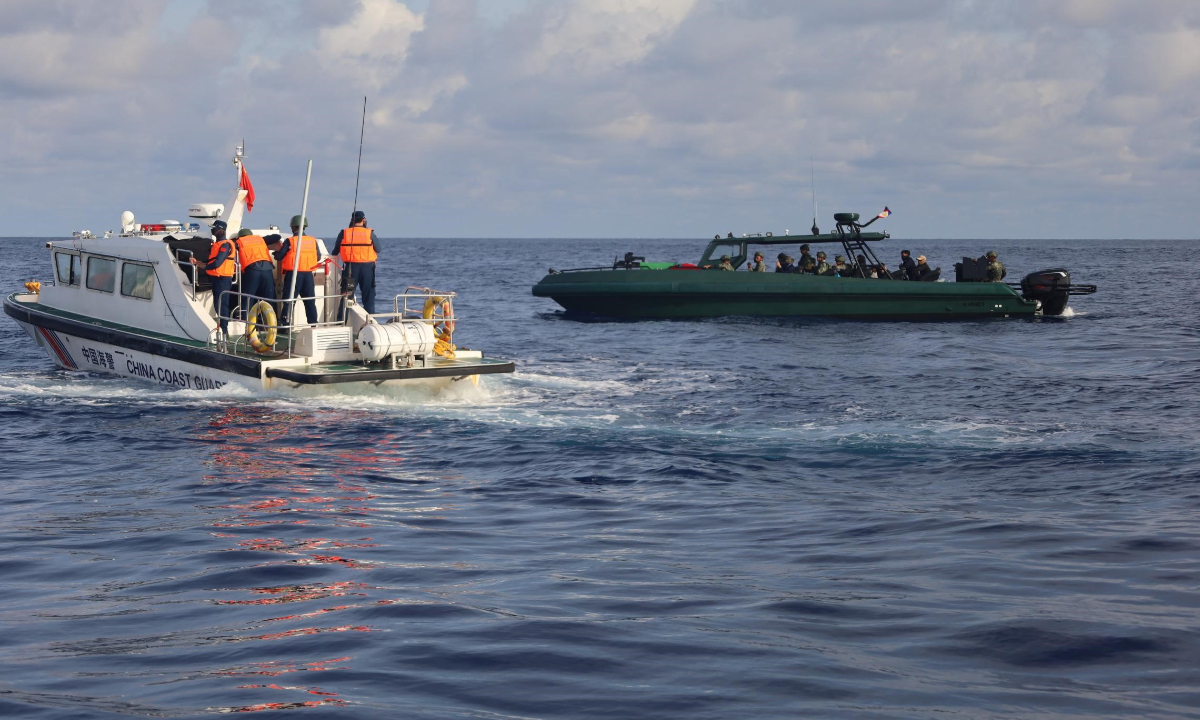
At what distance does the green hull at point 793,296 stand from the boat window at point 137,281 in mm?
14707

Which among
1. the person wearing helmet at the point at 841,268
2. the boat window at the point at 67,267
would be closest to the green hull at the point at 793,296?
the person wearing helmet at the point at 841,268

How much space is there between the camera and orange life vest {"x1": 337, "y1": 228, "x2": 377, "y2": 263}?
50.6 feet

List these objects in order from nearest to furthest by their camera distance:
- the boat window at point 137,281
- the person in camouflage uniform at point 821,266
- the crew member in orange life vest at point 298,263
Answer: the crew member in orange life vest at point 298,263
the boat window at point 137,281
the person in camouflage uniform at point 821,266

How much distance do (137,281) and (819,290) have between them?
1662 centimetres

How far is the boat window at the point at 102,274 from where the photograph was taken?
1655cm

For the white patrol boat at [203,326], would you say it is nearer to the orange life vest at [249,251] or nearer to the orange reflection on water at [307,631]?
the orange life vest at [249,251]

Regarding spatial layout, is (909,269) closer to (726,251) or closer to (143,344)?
(726,251)

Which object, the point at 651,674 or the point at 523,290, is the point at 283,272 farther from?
the point at 523,290

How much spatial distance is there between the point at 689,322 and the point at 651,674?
22891 millimetres

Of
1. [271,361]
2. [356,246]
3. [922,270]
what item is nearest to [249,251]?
[356,246]

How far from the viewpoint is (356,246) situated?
15.5 metres

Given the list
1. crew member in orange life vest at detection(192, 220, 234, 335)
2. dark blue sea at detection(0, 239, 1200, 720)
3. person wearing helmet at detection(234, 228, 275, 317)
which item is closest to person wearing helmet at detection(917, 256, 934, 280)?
dark blue sea at detection(0, 239, 1200, 720)

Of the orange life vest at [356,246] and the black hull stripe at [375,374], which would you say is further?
the orange life vest at [356,246]

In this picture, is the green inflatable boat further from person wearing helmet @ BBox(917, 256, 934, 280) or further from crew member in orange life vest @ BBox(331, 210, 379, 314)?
crew member in orange life vest @ BBox(331, 210, 379, 314)
